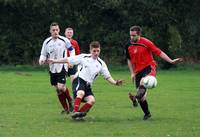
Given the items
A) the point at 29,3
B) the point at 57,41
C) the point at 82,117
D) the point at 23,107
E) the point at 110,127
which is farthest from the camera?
the point at 29,3

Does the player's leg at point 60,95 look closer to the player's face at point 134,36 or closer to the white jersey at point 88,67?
the white jersey at point 88,67

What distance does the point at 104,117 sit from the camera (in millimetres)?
14297

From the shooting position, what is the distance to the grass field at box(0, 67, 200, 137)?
11.5 m

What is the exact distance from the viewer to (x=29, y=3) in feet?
139

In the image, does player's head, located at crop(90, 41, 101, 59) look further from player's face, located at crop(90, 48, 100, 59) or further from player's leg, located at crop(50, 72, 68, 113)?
player's leg, located at crop(50, 72, 68, 113)

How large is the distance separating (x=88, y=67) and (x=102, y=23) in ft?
98.7

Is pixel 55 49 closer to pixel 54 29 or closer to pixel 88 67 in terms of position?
pixel 54 29

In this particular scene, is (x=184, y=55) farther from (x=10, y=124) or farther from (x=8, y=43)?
(x=10, y=124)

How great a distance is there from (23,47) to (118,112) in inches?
1112

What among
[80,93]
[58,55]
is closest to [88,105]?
[80,93]

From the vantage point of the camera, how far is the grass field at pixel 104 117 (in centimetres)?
1153

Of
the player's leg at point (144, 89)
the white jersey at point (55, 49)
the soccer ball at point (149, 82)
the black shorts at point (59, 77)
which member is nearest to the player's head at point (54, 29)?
the white jersey at point (55, 49)

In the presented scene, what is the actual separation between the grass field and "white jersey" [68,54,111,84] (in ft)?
2.92

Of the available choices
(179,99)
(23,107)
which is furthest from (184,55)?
(23,107)
